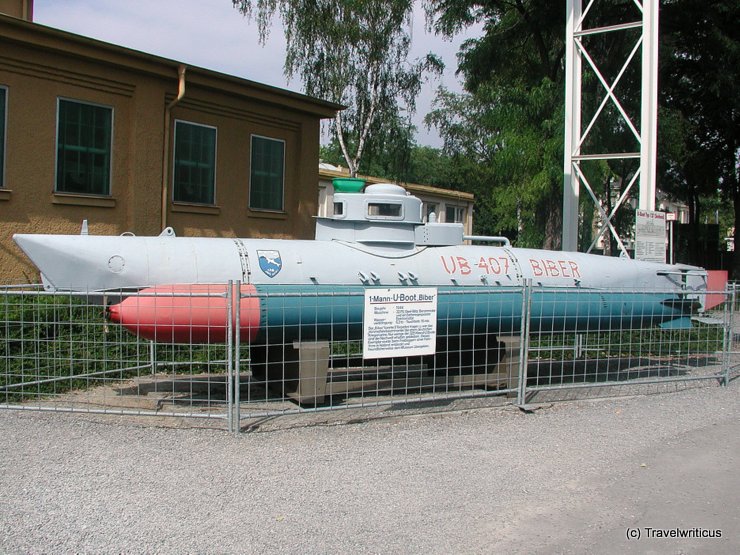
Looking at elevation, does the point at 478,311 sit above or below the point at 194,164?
below

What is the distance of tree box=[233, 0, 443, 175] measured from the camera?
67.7 feet

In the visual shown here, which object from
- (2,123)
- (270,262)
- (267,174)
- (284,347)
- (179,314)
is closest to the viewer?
(179,314)

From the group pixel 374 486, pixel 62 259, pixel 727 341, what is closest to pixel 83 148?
pixel 62 259

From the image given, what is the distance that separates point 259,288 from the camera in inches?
292

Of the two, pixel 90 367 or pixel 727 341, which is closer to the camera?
pixel 90 367

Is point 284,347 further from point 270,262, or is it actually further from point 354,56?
point 354,56

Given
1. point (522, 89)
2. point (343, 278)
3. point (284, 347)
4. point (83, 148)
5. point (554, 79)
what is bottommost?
point (284, 347)

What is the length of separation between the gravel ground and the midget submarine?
1.11 m

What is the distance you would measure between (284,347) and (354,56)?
16227 millimetres

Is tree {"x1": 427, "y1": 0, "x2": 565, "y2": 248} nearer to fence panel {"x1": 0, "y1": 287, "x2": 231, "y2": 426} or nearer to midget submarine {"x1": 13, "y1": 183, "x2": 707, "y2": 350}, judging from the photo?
midget submarine {"x1": 13, "y1": 183, "x2": 707, "y2": 350}

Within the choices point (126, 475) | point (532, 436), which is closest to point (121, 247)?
point (126, 475)

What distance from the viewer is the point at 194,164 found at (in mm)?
13055

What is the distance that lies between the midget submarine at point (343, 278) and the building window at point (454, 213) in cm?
2661

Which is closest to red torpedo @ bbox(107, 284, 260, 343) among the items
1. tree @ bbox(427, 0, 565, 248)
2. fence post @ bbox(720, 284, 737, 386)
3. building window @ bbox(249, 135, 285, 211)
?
fence post @ bbox(720, 284, 737, 386)
